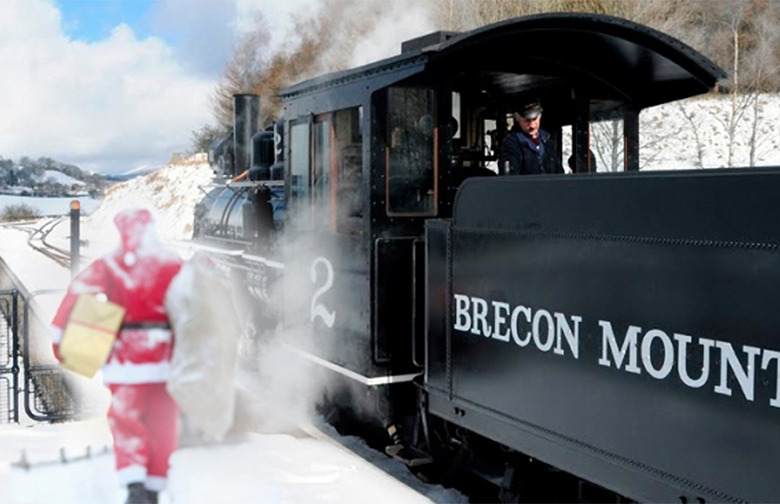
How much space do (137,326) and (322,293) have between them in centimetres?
402

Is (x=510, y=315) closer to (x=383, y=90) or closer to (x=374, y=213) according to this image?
(x=374, y=213)

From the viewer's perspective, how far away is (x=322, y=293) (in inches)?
206

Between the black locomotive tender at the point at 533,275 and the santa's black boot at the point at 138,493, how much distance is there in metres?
1.97

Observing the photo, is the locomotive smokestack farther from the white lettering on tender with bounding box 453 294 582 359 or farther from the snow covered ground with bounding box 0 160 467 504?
the snow covered ground with bounding box 0 160 467 504

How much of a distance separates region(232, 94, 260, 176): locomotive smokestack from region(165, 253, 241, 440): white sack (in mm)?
5791

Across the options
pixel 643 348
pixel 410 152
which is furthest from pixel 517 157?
pixel 643 348

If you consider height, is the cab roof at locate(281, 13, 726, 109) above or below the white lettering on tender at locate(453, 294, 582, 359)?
above

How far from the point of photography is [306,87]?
5.45 metres

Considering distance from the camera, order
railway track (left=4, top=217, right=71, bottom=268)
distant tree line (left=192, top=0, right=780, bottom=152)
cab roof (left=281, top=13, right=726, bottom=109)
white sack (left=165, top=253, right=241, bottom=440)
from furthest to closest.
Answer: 1. distant tree line (left=192, top=0, right=780, bottom=152)
2. cab roof (left=281, top=13, right=726, bottom=109)
3. railway track (left=4, top=217, right=71, bottom=268)
4. white sack (left=165, top=253, right=241, bottom=440)

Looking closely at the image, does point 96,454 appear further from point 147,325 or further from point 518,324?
point 518,324

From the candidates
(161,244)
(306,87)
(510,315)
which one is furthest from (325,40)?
(161,244)

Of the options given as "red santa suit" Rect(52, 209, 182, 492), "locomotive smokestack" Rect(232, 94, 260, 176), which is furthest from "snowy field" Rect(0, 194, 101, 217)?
"locomotive smokestack" Rect(232, 94, 260, 176)

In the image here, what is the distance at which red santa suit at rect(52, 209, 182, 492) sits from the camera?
1.21m

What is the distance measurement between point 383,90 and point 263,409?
8.26 feet
